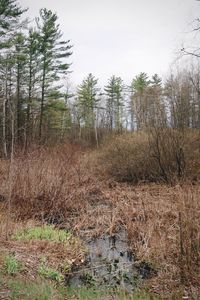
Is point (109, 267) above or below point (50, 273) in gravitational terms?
below

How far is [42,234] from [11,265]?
210 centimetres

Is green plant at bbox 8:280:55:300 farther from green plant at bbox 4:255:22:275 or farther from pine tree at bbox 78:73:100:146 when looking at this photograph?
pine tree at bbox 78:73:100:146

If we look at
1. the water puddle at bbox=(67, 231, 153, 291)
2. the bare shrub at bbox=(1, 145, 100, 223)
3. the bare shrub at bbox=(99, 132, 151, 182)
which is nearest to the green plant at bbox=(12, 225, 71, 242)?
the water puddle at bbox=(67, 231, 153, 291)

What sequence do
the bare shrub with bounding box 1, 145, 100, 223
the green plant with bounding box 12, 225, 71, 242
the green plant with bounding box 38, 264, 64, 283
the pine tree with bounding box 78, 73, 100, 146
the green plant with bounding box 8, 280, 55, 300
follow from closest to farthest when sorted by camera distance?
the green plant with bounding box 8, 280, 55, 300, the green plant with bounding box 38, 264, 64, 283, the green plant with bounding box 12, 225, 71, 242, the bare shrub with bounding box 1, 145, 100, 223, the pine tree with bounding box 78, 73, 100, 146

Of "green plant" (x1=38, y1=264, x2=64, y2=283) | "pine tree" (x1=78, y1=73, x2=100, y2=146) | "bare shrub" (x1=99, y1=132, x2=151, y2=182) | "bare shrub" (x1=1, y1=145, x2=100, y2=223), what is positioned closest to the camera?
"green plant" (x1=38, y1=264, x2=64, y2=283)

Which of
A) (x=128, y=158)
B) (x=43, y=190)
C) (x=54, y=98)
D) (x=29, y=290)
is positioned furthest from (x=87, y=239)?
(x=54, y=98)

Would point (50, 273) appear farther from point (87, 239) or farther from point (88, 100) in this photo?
point (88, 100)

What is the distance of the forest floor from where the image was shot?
197 inches

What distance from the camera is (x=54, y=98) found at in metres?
27.9

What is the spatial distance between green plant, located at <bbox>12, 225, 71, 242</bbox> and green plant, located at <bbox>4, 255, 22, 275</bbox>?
1.42 m

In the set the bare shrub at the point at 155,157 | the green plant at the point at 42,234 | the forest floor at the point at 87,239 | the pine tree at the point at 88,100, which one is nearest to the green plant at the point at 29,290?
the forest floor at the point at 87,239

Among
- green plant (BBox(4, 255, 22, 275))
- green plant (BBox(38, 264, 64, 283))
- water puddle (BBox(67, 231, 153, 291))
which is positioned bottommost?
water puddle (BBox(67, 231, 153, 291))

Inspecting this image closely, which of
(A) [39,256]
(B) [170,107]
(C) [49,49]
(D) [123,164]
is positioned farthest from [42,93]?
(A) [39,256]

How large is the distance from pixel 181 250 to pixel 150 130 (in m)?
9.29
